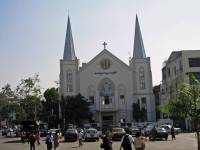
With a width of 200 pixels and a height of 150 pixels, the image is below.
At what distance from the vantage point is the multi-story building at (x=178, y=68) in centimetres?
7694

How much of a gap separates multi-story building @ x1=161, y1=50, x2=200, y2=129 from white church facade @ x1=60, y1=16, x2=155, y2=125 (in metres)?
7.18

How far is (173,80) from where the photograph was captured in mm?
85625

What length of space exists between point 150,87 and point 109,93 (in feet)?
29.2

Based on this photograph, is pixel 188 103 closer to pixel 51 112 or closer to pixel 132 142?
pixel 132 142

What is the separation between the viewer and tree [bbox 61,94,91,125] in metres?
88.3

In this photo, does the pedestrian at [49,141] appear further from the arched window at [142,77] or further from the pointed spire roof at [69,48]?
the pointed spire roof at [69,48]

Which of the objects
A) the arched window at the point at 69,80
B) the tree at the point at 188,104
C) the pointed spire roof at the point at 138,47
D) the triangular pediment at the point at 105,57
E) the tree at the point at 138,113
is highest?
the pointed spire roof at the point at 138,47

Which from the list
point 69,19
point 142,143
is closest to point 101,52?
point 69,19

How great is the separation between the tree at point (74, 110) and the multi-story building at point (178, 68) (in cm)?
1596

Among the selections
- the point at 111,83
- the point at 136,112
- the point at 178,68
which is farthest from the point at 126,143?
the point at 111,83

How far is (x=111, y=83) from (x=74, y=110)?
48.0 feet

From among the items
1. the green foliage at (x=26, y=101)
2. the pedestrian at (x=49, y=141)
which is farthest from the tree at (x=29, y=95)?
the pedestrian at (x=49, y=141)

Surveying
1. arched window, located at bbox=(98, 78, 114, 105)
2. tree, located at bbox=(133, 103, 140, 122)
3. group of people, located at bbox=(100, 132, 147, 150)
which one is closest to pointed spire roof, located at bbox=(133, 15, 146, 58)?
arched window, located at bbox=(98, 78, 114, 105)

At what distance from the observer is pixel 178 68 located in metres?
81.7
